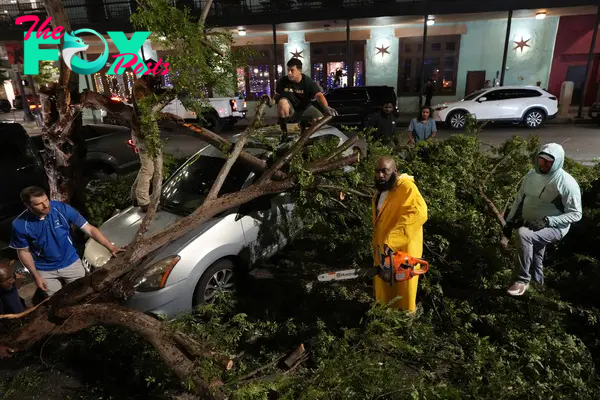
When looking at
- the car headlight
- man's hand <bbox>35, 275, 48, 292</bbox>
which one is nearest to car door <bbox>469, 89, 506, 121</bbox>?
the car headlight

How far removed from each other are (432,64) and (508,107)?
6.31m

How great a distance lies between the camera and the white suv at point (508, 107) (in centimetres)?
1416

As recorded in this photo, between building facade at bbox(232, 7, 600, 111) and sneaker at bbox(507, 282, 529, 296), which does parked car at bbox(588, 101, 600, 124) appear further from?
sneaker at bbox(507, 282, 529, 296)

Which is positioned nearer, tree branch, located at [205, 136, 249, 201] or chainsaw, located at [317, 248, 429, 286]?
chainsaw, located at [317, 248, 429, 286]

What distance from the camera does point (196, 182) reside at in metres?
5.01

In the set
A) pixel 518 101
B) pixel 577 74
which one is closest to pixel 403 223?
pixel 518 101

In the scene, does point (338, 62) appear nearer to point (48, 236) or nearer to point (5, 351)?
point (48, 236)

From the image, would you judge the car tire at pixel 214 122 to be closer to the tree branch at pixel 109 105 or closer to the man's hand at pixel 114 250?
the tree branch at pixel 109 105

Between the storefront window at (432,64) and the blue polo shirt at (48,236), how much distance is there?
1846 centimetres

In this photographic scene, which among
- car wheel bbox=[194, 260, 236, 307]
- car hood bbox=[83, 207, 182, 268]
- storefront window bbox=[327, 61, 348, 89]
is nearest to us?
car wheel bbox=[194, 260, 236, 307]

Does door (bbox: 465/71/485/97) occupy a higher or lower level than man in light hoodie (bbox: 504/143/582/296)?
higher

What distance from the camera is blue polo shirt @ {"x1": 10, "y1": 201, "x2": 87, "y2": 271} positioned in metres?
3.70

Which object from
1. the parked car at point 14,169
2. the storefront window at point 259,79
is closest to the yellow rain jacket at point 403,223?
the parked car at point 14,169

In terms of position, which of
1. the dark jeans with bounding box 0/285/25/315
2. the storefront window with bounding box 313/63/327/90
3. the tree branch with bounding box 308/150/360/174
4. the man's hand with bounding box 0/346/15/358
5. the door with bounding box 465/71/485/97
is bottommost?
the man's hand with bounding box 0/346/15/358
